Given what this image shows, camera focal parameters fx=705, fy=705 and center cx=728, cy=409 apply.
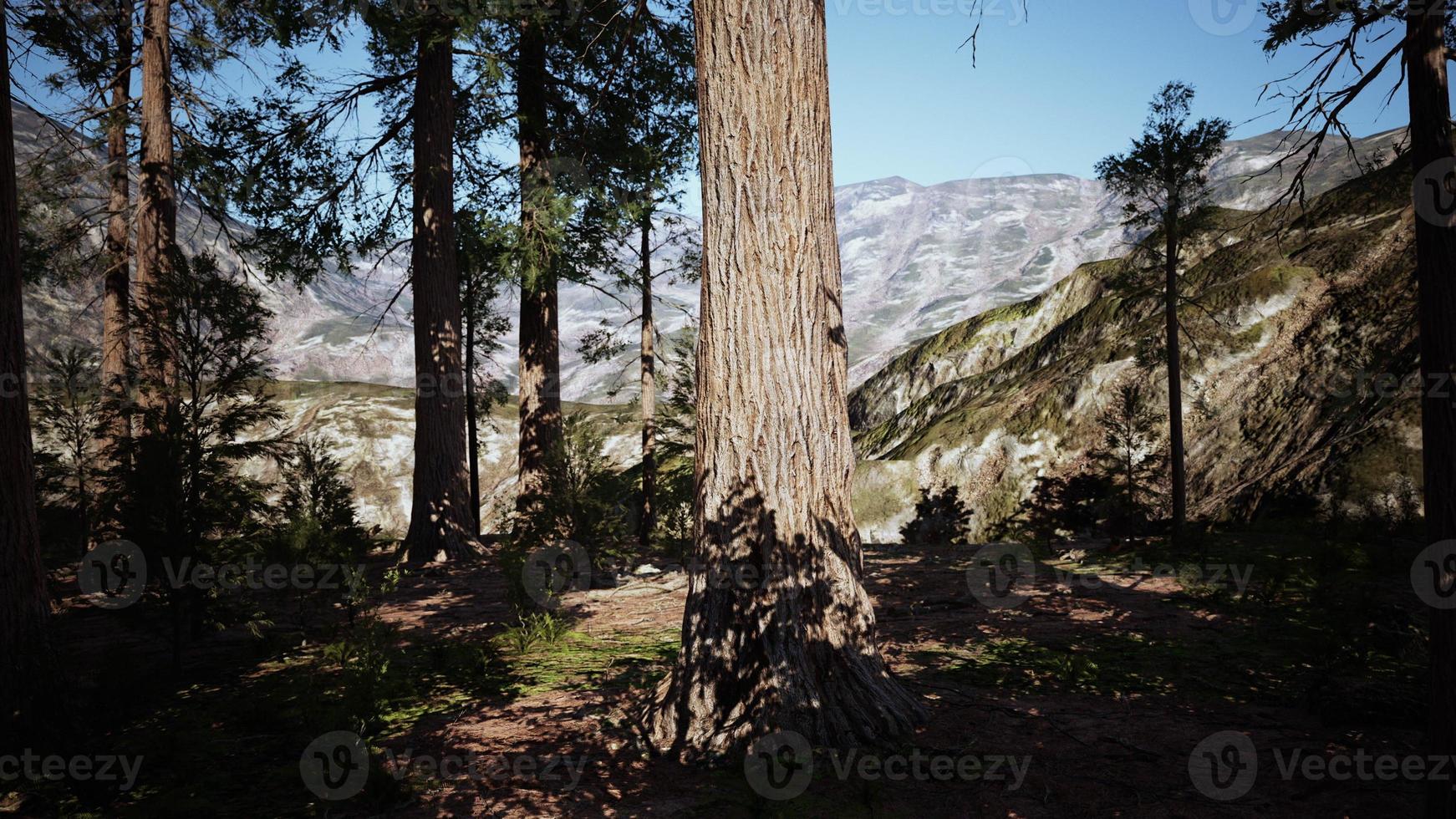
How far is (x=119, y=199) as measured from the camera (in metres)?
12.4

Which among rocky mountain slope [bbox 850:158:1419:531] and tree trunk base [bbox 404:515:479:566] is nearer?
rocky mountain slope [bbox 850:158:1419:531]

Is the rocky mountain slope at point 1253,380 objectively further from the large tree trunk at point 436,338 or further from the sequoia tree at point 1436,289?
the large tree trunk at point 436,338

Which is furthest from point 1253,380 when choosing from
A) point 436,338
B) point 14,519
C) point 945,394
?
point 14,519

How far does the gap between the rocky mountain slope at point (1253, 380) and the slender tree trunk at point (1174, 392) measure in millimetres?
503

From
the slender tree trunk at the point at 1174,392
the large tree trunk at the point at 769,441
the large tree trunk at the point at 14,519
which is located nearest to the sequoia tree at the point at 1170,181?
the slender tree trunk at the point at 1174,392

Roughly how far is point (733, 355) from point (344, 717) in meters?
3.32

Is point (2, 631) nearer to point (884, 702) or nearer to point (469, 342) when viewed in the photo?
point (884, 702)

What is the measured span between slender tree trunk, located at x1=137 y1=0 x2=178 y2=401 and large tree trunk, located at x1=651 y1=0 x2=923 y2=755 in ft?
35.2

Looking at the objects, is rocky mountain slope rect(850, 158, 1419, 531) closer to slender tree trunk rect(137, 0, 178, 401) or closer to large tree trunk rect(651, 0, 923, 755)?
large tree trunk rect(651, 0, 923, 755)

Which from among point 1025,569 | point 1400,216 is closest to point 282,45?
point 1025,569

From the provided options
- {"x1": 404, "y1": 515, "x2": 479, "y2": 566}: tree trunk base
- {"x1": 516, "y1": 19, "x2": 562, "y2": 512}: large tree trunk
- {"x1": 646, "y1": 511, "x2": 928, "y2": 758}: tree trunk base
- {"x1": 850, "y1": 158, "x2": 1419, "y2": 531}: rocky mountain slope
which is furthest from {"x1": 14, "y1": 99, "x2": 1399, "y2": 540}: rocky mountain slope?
{"x1": 646, "y1": 511, "x2": 928, "y2": 758}: tree trunk base

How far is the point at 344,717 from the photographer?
14.4 feet

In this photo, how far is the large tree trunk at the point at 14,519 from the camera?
15.2ft

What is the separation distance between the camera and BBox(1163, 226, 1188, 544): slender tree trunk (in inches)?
407
